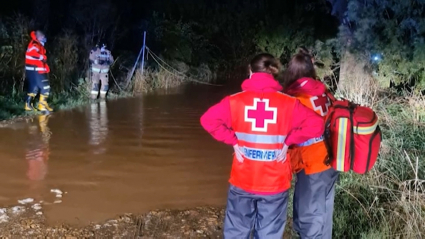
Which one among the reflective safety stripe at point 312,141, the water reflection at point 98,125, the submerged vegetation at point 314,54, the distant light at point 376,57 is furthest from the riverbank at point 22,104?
the reflective safety stripe at point 312,141

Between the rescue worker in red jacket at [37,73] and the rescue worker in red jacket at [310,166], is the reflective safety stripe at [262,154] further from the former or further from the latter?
the rescue worker in red jacket at [37,73]

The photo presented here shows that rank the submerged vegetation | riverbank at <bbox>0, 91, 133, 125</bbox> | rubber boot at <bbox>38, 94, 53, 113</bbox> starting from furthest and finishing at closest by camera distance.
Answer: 1. rubber boot at <bbox>38, 94, 53, 113</bbox>
2. riverbank at <bbox>0, 91, 133, 125</bbox>
3. the submerged vegetation

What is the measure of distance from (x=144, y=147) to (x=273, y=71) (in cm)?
462

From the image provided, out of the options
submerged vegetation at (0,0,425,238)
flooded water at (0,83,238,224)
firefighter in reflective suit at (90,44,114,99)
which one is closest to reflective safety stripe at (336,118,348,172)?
submerged vegetation at (0,0,425,238)

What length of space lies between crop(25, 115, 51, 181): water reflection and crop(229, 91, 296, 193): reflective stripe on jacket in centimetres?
354

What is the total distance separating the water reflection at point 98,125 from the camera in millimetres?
7548

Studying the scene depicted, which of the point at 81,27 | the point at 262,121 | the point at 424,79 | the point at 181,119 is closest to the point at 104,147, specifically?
the point at 181,119

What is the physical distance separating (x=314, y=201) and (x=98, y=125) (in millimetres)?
6271

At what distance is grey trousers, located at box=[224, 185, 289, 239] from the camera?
3350 millimetres

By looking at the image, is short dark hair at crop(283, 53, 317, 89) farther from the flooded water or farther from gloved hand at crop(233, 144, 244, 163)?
the flooded water

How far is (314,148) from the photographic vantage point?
3.55 metres

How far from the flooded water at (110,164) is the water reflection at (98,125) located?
0.6 inches

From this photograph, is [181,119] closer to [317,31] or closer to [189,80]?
[189,80]

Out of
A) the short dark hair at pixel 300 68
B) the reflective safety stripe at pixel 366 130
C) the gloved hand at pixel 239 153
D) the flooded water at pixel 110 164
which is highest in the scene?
the short dark hair at pixel 300 68
